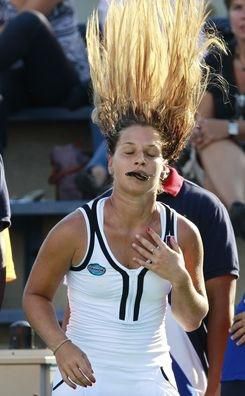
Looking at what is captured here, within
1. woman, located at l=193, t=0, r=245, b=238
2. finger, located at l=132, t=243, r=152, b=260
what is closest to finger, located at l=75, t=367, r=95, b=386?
finger, located at l=132, t=243, r=152, b=260

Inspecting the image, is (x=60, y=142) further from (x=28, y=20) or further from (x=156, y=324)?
(x=156, y=324)

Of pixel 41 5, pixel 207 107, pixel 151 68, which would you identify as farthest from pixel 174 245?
pixel 41 5

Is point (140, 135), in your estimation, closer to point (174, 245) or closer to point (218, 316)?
point (174, 245)

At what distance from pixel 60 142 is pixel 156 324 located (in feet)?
13.6

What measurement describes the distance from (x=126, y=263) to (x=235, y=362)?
2.13 ft

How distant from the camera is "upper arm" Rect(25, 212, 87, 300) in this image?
12.7 feet

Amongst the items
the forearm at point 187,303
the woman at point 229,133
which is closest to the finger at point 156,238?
the forearm at point 187,303

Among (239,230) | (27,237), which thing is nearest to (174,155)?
(239,230)

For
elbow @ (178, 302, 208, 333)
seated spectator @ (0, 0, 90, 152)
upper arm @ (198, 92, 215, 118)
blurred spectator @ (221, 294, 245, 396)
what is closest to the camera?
elbow @ (178, 302, 208, 333)

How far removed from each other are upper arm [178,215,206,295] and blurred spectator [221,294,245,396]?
406 mm

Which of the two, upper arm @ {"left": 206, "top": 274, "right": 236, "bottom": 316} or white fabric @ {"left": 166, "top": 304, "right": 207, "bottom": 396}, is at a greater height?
upper arm @ {"left": 206, "top": 274, "right": 236, "bottom": 316}

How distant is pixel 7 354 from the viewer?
5.11 meters

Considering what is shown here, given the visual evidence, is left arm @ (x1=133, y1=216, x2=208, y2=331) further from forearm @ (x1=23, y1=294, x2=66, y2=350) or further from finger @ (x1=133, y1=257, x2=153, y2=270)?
forearm @ (x1=23, y1=294, x2=66, y2=350)

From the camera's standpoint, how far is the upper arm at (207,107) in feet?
22.4
